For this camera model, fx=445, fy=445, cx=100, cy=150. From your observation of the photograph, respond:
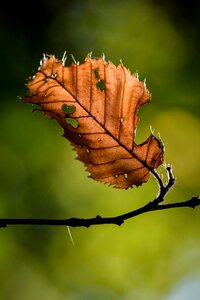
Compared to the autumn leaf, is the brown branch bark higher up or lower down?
lower down

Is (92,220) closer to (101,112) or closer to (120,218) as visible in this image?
(120,218)

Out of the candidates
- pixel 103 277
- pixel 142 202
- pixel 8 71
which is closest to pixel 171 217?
pixel 142 202

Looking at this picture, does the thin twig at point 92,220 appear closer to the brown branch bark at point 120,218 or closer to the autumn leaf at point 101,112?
the brown branch bark at point 120,218

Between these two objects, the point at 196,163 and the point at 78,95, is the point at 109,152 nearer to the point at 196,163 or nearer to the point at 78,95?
the point at 78,95

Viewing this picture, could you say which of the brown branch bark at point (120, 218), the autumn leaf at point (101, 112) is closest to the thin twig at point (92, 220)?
the brown branch bark at point (120, 218)

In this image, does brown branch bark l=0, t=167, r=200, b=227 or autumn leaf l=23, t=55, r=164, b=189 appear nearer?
brown branch bark l=0, t=167, r=200, b=227

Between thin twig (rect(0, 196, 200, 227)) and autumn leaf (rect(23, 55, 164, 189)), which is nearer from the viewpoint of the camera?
thin twig (rect(0, 196, 200, 227))

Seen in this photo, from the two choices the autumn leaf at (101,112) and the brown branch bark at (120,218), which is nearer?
the brown branch bark at (120,218)

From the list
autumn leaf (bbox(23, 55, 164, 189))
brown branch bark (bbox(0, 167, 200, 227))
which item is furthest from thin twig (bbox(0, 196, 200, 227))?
autumn leaf (bbox(23, 55, 164, 189))

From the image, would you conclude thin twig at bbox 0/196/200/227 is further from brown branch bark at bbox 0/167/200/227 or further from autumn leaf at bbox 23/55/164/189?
autumn leaf at bbox 23/55/164/189
